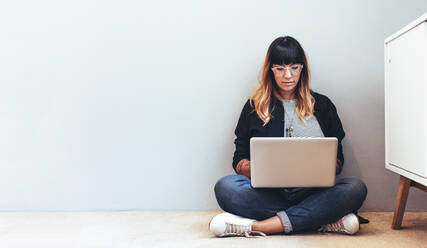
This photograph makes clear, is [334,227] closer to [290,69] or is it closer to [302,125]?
[302,125]

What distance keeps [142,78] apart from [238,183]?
26.1 inches

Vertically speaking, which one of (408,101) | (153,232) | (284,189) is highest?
(408,101)

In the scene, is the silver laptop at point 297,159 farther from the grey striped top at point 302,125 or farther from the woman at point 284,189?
the grey striped top at point 302,125

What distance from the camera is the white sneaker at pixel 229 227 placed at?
59.0 inches

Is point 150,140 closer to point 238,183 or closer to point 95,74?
point 95,74

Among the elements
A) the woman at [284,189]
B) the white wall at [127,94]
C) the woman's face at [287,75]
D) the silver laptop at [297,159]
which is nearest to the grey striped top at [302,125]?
the woman at [284,189]

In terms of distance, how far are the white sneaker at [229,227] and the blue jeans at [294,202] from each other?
47 mm

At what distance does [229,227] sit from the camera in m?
1.50

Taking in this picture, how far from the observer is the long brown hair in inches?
68.0

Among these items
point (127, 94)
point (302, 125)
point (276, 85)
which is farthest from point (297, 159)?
point (127, 94)

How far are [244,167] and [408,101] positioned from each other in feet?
2.10

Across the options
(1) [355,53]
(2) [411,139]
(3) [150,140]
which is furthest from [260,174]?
(1) [355,53]

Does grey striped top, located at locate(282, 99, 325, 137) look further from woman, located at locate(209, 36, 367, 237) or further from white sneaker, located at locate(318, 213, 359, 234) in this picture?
white sneaker, located at locate(318, 213, 359, 234)

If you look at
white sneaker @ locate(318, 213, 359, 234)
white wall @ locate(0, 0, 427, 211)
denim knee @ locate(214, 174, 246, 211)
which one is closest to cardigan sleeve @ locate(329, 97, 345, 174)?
white wall @ locate(0, 0, 427, 211)
